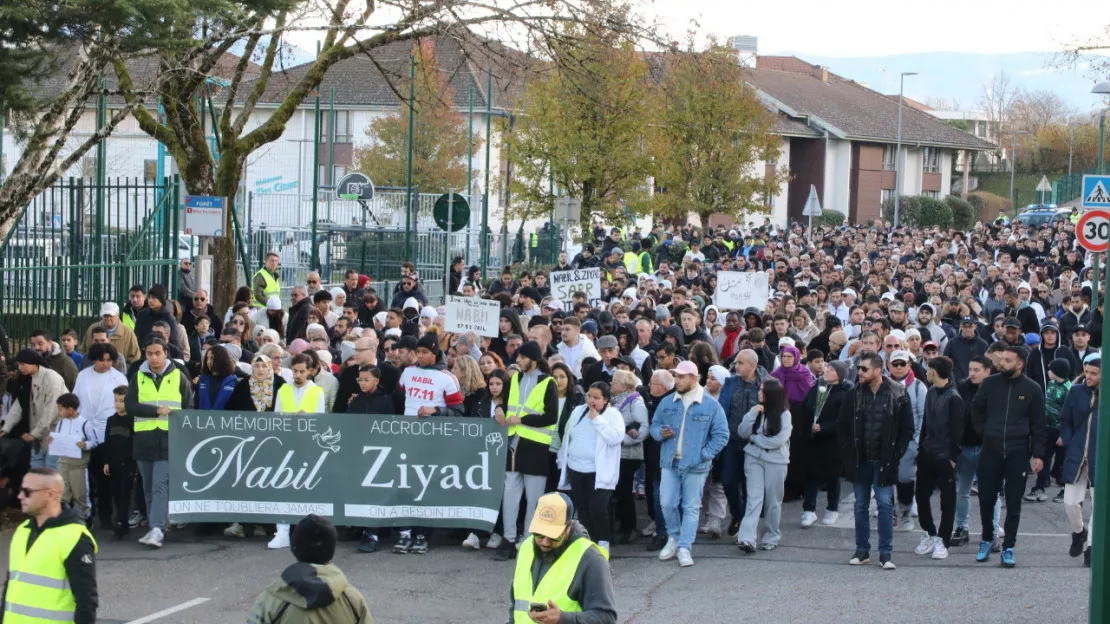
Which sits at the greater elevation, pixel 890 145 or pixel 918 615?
pixel 890 145

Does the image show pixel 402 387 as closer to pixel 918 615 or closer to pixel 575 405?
pixel 575 405

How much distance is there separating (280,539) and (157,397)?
1.57 m

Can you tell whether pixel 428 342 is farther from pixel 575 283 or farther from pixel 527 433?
pixel 575 283

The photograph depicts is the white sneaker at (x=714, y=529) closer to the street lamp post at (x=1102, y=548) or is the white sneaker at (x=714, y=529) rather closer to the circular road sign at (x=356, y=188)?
the street lamp post at (x=1102, y=548)

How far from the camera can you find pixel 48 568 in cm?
653

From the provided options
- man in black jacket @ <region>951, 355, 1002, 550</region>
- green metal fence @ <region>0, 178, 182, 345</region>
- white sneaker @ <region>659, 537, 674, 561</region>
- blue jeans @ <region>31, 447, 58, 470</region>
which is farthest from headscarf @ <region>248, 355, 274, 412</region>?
man in black jacket @ <region>951, 355, 1002, 550</region>

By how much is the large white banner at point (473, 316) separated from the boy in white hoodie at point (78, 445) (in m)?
4.05

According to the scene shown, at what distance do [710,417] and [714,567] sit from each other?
3.92 feet

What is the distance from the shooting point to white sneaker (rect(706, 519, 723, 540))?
12.5m

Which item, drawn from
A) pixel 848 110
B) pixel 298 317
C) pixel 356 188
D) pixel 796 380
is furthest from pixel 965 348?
pixel 848 110

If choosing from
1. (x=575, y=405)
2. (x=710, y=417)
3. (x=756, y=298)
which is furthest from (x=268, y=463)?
(x=756, y=298)

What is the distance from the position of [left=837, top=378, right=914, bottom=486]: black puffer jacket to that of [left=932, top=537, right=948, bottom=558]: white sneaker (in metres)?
0.86

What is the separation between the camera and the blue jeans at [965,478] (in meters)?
12.0

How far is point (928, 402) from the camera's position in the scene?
11.9 meters
